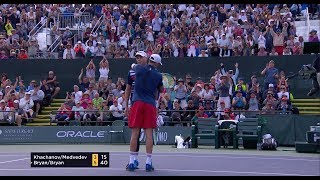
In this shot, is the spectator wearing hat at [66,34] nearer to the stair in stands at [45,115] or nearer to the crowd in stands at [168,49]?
the crowd in stands at [168,49]

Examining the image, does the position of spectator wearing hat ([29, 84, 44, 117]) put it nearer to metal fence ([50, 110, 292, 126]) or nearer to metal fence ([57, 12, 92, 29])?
metal fence ([50, 110, 292, 126])

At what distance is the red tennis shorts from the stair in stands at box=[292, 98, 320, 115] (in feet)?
46.9

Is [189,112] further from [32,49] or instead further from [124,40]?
[32,49]

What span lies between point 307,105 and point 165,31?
24.0 ft

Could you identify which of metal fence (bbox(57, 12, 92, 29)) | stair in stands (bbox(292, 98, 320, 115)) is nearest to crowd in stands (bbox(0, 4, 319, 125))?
metal fence (bbox(57, 12, 92, 29))

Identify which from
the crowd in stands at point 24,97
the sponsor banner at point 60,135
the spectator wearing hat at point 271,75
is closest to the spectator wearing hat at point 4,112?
the crowd in stands at point 24,97

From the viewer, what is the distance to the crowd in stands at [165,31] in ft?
96.0

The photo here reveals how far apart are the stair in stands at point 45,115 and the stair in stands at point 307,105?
8816 mm

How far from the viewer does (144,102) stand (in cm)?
1309

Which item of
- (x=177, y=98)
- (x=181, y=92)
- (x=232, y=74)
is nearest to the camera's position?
(x=177, y=98)

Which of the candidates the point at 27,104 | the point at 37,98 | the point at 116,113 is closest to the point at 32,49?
the point at 37,98

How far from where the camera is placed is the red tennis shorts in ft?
42.8

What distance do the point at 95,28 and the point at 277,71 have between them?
31.3 ft

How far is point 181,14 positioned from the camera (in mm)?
33062
